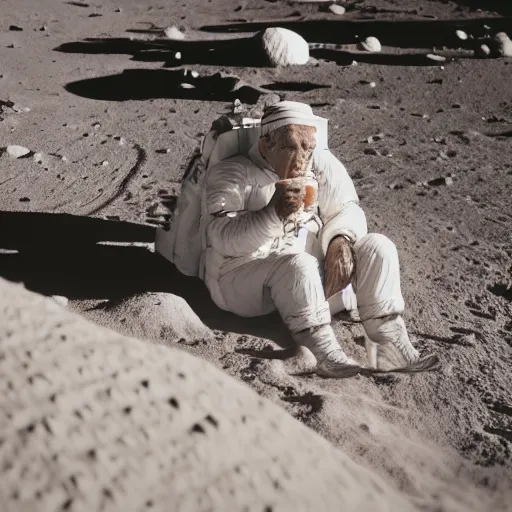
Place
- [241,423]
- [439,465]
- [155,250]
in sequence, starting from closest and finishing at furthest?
[241,423] → [439,465] → [155,250]

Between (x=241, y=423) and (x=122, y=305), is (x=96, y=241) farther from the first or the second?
(x=241, y=423)

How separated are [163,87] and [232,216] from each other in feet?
13.2

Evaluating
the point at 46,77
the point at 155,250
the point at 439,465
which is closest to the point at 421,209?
the point at 155,250

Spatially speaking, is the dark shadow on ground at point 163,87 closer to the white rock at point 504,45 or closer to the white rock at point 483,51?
the white rock at point 483,51

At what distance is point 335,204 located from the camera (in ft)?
11.0

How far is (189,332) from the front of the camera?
10.6ft

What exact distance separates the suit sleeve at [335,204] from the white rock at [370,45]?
200 inches

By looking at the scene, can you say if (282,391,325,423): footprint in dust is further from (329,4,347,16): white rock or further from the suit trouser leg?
(329,4,347,16): white rock

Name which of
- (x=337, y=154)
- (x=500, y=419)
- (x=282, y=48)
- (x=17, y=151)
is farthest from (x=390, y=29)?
(x=500, y=419)

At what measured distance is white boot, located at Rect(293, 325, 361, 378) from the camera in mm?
2996

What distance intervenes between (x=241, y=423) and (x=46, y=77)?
234 inches

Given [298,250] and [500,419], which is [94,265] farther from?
[500,419]

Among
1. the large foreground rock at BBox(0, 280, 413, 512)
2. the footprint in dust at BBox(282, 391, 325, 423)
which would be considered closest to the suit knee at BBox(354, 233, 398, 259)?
the footprint in dust at BBox(282, 391, 325, 423)

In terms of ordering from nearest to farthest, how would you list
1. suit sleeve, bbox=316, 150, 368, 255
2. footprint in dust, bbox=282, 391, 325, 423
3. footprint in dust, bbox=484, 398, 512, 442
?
1. footprint in dust, bbox=282, 391, 325, 423
2. footprint in dust, bbox=484, 398, 512, 442
3. suit sleeve, bbox=316, 150, 368, 255
